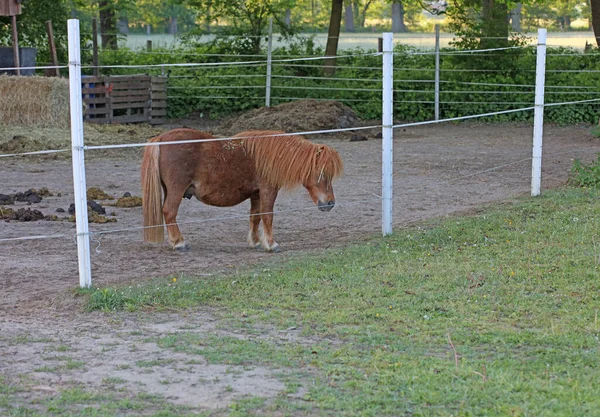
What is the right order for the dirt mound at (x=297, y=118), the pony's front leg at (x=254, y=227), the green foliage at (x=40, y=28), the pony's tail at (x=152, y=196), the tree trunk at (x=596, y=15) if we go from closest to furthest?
the pony's tail at (x=152, y=196), the pony's front leg at (x=254, y=227), the dirt mound at (x=297, y=118), the tree trunk at (x=596, y=15), the green foliage at (x=40, y=28)

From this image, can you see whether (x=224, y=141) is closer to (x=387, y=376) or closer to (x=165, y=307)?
(x=165, y=307)

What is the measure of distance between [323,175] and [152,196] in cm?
138

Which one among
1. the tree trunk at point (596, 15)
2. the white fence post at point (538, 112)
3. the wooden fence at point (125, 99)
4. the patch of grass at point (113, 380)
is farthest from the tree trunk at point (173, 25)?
the patch of grass at point (113, 380)

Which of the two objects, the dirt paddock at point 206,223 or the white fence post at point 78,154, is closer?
the dirt paddock at point 206,223

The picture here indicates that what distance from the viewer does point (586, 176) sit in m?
9.73

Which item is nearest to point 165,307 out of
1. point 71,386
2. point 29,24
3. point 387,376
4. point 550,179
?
point 71,386

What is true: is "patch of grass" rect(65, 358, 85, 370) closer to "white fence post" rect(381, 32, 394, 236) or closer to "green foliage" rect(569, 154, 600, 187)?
"white fence post" rect(381, 32, 394, 236)

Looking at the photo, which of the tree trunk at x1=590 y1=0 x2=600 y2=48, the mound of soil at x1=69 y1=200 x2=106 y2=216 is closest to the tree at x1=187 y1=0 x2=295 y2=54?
the tree trunk at x1=590 y1=0 x2=600 y2=48

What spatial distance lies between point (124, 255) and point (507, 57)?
12.4 meters

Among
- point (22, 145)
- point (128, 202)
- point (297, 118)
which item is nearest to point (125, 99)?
point (297, 118)

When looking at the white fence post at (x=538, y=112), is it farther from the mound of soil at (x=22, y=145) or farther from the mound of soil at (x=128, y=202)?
the mound of soil at (x=22, y=145)

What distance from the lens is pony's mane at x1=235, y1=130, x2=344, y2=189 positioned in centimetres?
702

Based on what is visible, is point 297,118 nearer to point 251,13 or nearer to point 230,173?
point 251,13

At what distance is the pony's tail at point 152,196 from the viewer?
271 inches
